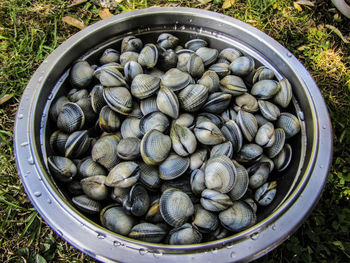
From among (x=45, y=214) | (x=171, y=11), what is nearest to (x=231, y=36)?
(x=171, y=11)

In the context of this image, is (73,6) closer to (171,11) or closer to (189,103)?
(171,11)

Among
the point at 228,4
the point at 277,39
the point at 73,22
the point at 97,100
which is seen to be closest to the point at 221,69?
the point at 97,100

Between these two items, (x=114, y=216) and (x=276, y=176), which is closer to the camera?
(x=114, y=216)

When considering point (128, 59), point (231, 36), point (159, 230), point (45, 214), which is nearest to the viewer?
point (45, 214)

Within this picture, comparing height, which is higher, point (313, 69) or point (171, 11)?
point (171, 11)

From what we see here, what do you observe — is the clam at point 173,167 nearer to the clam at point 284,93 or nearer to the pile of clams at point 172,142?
the pile of clams at point 172,142

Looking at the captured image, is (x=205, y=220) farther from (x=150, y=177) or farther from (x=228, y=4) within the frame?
(x=228, y=4)
